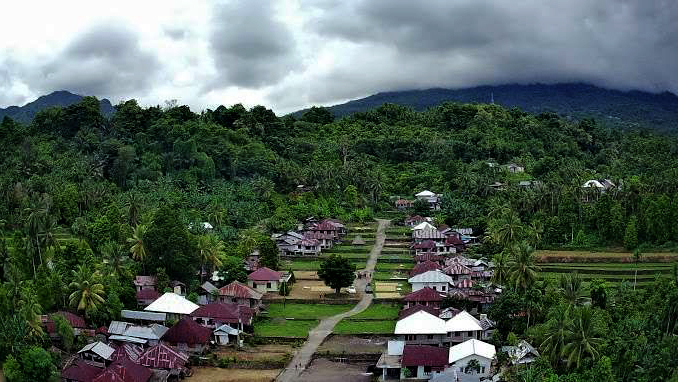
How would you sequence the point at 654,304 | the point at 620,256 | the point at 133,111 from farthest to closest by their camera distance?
the point at 133,111, the point at 620,256, the point at 654,304

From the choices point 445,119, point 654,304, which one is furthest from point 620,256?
point 445,119

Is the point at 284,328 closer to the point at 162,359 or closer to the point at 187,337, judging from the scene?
the point at 187,337

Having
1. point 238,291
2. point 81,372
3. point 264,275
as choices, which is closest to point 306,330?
point 238,291

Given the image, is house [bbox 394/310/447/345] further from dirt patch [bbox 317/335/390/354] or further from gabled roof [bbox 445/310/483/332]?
dirt patch [bbox 317/335/390/354]

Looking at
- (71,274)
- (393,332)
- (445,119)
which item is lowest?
(393,332)

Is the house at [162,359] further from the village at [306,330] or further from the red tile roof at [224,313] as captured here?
the red tile roof at [224,313]

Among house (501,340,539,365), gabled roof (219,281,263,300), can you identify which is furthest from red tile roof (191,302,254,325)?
house (501,340,539,365)

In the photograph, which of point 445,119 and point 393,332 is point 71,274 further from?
point 445,119

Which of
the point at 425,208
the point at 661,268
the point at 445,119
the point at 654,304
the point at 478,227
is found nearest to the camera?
the point at 654,304

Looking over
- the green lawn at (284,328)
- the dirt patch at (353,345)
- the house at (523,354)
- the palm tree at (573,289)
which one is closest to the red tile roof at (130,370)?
the green lawn at (284,328)
